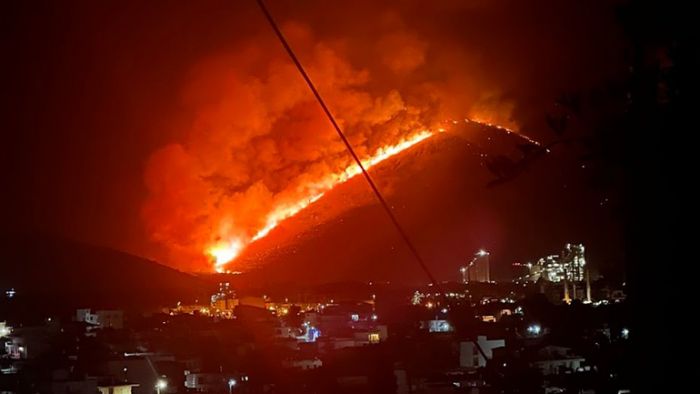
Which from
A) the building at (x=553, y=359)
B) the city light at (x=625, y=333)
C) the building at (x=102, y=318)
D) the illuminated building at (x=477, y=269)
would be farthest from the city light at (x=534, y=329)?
the illuminated building at (x=477, y=269)

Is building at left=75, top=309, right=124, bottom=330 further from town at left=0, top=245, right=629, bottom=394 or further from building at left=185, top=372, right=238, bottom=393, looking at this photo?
building at left=185, top=372, right=238, bottom=393

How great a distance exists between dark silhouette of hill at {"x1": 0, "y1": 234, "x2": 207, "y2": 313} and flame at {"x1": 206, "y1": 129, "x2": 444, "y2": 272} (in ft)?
9.09

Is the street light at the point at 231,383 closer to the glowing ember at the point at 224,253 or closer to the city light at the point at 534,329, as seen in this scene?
the city light at the point at 534,329

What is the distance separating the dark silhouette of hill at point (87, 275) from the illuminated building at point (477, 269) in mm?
17375

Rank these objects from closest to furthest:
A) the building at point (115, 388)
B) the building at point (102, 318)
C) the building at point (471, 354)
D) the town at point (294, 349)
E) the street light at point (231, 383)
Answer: the town at point (294, 349)
the building at point (115, 388)
the street light at point (231, 383)
the building at point (471, 354)
the building at point (102, 318)

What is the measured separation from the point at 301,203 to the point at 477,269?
1243 centimetres

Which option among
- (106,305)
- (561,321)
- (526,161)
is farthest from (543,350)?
(106,305)

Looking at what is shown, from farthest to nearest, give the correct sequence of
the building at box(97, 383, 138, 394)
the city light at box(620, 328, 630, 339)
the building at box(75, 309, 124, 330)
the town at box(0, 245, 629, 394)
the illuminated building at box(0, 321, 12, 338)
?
the building at box(75, 309, 124, 330), the illuminated building at box(0, 321, 12, 338), the building at box(97, 383, 138, 394), the town at box(0, 245, 629, 394), the city light at box(620, 328, 630, 339)

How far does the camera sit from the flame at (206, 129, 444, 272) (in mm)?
37531

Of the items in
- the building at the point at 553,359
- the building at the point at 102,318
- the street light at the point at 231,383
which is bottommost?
the street light at the point at 231,383

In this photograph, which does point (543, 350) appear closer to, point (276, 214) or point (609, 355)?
point (609, 355)

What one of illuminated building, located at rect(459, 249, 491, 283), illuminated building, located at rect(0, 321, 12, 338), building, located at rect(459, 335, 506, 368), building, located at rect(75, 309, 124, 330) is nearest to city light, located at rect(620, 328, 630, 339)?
building, located at rect(459, 335, 506, 368)

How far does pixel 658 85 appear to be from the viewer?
2.26 m

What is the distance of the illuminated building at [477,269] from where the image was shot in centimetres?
4747
